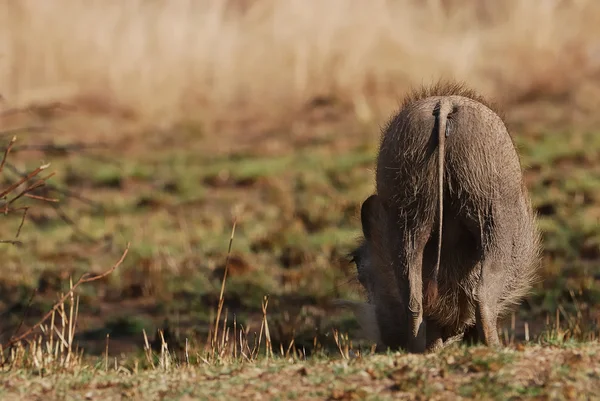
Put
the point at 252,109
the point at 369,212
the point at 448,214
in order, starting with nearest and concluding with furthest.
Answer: the point at 448,214 < the point at 369,212 < the point at 252,109

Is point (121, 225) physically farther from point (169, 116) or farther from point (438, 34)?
→ point (438, 34)

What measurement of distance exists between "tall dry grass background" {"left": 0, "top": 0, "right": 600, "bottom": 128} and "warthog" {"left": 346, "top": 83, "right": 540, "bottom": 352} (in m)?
12.9

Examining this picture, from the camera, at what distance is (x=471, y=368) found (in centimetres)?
458

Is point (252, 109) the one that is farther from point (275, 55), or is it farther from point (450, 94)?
point (450, 94)

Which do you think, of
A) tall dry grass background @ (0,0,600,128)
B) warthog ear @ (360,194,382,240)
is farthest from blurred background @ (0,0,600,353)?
warthog ear @ (360,194,382,240)

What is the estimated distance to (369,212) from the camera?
5586 millimetres

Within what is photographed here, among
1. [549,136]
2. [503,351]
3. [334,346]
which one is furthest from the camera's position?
[549,136]

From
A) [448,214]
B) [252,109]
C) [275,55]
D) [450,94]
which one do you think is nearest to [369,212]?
[448,214]

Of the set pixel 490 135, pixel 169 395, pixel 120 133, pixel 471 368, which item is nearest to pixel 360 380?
pixel 471 368

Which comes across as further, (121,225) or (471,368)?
(121,225)

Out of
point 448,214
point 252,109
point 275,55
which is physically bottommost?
point 448,214

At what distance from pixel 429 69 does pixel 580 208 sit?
7.32 metres

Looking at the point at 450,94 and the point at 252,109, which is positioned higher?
the point at 252,109

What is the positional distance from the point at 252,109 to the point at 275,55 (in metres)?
1.05
